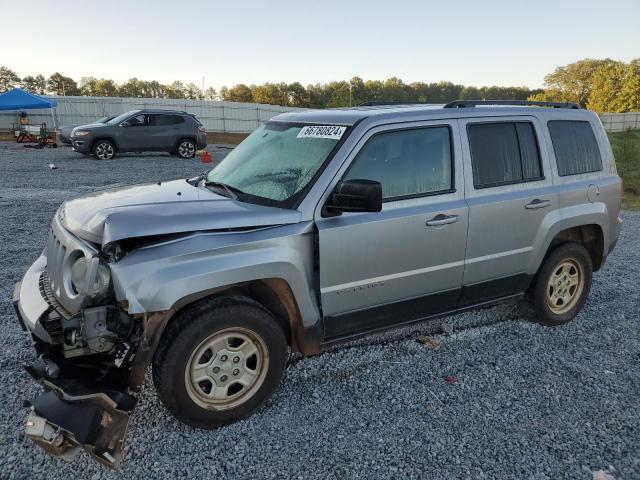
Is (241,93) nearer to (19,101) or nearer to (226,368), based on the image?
(19,101)

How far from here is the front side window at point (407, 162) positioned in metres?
3.35

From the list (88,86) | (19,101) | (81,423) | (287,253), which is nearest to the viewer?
(81,423)

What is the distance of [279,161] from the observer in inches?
140

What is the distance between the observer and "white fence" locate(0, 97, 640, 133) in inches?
1245

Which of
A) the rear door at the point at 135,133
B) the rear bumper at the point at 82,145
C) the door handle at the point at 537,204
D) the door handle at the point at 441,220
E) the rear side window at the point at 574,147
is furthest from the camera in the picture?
the rear door at the point at 135,133

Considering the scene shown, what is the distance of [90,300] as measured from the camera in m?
2.60

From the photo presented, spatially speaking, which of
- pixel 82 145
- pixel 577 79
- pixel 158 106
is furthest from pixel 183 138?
pixel 577 79

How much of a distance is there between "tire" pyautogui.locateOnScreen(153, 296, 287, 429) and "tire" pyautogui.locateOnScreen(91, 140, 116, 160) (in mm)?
16231

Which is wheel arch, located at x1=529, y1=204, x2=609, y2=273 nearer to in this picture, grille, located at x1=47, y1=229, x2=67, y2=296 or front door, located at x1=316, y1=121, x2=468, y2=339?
front door, located at x1=316, y1=121, x2=468, y2=339

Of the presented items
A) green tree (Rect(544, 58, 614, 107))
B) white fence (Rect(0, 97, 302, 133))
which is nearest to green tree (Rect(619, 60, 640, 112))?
green tree (Rect(544, 58, 614, 107))

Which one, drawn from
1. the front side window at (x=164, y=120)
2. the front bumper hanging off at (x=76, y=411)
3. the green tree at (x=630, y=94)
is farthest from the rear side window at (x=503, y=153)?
the green tree at (x=630, y=94)

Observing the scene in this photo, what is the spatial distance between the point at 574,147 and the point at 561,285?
4.16ft

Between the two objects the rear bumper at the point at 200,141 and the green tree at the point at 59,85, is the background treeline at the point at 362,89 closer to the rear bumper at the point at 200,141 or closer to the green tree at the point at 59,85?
the green tree at the point at 59,85

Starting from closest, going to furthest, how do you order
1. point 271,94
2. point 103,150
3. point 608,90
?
point 103,150 → point 608,90 → point 271,94
